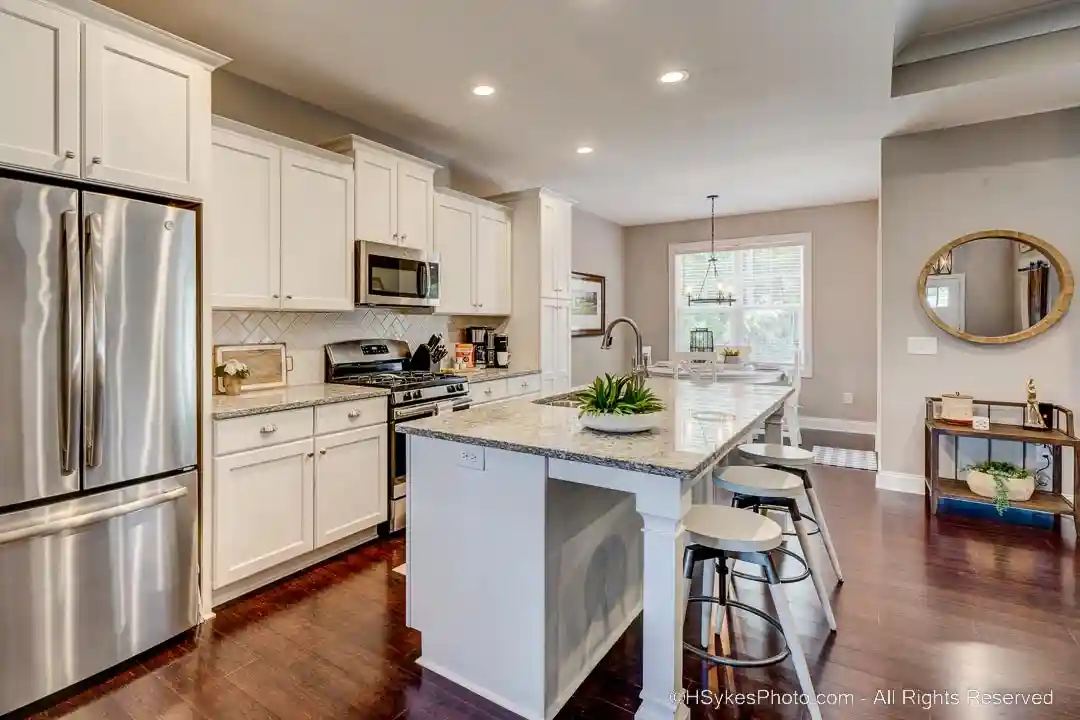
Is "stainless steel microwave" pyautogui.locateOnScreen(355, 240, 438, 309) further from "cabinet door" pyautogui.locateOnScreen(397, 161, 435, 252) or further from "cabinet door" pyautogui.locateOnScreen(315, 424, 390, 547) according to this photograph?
"cabinet door" pyautogui.locateOnScreen(315, 424, 390, 547)

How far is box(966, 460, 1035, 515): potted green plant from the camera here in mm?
3490

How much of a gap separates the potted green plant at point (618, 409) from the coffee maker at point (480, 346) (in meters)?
3.03

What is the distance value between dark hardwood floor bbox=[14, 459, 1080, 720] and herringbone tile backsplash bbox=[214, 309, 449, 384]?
1290mm

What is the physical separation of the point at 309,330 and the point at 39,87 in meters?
1.85

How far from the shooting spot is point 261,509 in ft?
8.65

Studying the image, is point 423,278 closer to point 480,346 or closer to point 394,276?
point 394,276

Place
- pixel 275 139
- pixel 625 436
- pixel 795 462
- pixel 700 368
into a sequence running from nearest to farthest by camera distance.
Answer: pixel 625 436, pixel 795 462, pixel 275 139, pixel 700 368

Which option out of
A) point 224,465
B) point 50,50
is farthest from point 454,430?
point 50,50

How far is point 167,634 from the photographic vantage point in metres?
2.19

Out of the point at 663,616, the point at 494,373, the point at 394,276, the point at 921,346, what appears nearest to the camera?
the point at 663,616

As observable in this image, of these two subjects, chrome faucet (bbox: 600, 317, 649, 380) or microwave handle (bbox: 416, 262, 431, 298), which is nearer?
chrome faucet (bbox: 600, 317, 649, 380)

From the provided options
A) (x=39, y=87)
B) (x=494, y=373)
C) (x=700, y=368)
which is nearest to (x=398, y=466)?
(x=494, y=373)

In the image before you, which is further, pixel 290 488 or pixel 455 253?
pixel 455 253

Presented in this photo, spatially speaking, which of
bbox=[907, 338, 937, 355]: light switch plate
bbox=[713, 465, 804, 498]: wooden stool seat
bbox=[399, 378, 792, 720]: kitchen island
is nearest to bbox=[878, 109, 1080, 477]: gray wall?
bbox=[907, 338, 937, 355]: light switch plate
